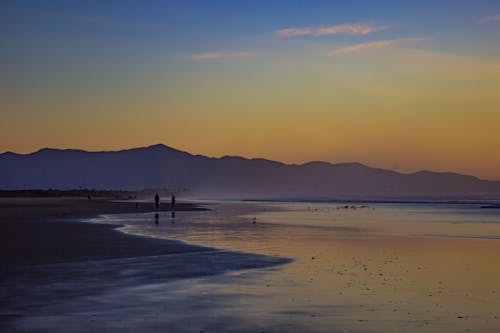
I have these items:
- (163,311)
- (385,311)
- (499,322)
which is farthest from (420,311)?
(163,311)

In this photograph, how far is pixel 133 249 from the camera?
26.7 meters

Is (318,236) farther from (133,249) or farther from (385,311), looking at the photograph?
(385,311)

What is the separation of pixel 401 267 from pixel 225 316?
34.2 feet

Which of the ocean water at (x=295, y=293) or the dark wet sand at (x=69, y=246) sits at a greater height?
the dark wet sand at (x=69, y=246)

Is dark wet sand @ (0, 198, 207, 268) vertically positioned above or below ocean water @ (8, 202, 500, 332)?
above

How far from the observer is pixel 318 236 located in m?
35.6

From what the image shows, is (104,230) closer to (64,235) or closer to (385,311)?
(64,235)

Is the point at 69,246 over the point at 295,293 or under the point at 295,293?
over

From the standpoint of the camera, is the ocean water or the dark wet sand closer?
the ocean water

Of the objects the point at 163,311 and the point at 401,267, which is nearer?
the point at 163,311

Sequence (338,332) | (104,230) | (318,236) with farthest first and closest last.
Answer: (104,230), (318,236), (338,332)

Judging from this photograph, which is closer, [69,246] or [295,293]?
[295,293]

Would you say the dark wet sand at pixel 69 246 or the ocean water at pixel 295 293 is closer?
the ocean water at pixel 295 293

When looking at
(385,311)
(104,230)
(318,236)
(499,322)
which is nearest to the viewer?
(499,322)
